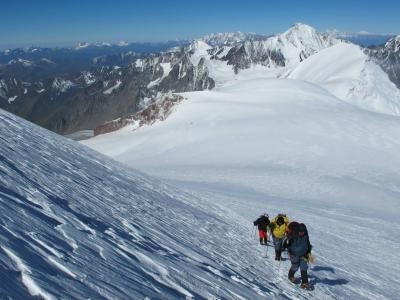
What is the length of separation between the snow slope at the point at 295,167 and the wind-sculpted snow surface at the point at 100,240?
1220mm

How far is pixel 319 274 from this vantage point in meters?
13.0

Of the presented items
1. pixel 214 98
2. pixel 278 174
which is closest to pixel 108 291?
pixel 278 174

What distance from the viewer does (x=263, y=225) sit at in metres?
14.5

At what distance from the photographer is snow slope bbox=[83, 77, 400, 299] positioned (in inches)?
583

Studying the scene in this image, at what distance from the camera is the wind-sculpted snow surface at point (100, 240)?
653cm

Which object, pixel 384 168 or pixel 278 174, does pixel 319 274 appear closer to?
pixel 278 174

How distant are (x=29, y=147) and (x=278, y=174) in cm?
2012

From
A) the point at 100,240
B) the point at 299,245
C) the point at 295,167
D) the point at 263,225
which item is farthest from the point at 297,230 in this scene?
the point at 295,167

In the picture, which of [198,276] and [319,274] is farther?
[319,274]

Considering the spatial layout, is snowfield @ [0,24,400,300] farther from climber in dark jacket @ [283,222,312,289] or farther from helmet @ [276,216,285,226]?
helmet @ [276,216,285,226]

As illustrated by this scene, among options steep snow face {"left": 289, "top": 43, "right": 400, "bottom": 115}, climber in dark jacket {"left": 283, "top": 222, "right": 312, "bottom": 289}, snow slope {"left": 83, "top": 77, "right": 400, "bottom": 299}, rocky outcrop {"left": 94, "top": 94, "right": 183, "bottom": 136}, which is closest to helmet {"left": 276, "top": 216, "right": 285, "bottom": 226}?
snow slope {"left": 83, "top": 77, "right": 400, "bottom": 299}

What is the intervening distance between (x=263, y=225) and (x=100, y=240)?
22.2ft

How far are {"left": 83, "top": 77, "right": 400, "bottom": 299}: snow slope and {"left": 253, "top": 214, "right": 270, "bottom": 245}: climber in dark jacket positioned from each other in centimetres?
32

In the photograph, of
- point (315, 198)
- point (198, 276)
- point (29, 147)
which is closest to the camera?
point (198, 276)
